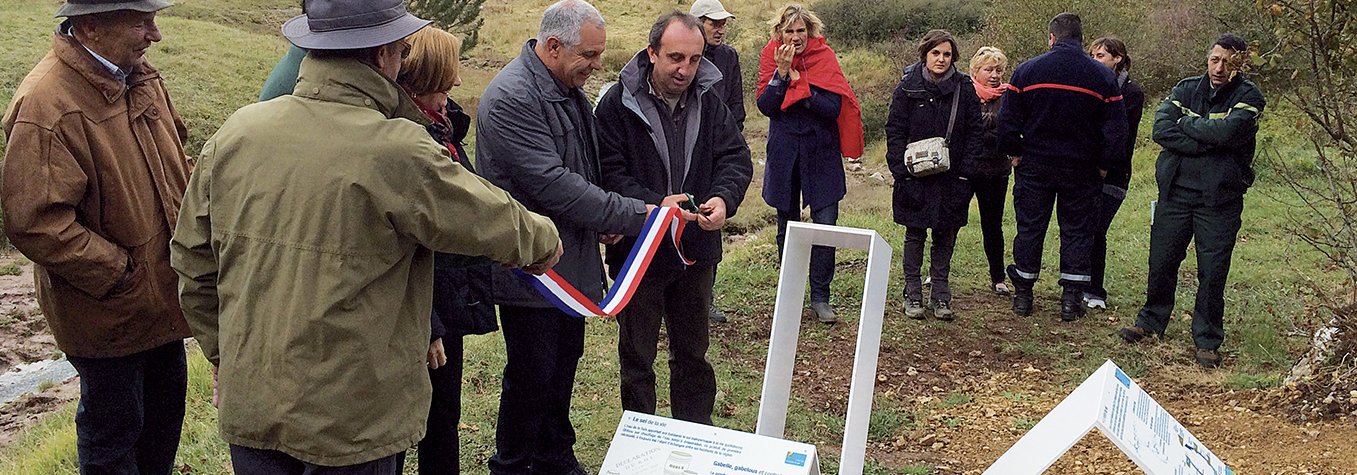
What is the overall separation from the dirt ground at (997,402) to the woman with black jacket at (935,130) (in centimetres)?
78

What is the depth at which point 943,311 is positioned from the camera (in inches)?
276

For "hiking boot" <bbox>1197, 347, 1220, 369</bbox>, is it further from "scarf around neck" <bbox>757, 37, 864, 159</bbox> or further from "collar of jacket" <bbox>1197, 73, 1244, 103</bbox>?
"scarf around neck" <bbox>757, 37, 864, 159</bbox>

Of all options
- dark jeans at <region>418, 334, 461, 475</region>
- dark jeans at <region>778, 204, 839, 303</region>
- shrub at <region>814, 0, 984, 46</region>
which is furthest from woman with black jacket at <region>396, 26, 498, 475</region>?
shrub at <region>814, 0, 984, 46</region>

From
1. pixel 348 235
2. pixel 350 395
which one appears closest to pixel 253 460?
pixel 350 395

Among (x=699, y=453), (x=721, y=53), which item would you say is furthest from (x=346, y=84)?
(x=721, y=53)

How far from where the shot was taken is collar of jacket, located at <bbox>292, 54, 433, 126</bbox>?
2.58 meters

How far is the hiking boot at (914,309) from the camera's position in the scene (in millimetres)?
7004

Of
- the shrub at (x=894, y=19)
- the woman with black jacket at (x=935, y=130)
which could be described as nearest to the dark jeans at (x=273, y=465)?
the woman with black jacket at (x=935, y=130)

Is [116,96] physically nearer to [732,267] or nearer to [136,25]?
[136,25]

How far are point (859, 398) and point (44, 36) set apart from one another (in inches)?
777

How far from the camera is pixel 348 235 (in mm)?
2518

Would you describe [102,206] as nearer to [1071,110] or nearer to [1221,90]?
[1071,110]

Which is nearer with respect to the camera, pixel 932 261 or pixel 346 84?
pixel 346 84

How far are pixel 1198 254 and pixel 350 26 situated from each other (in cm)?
531
